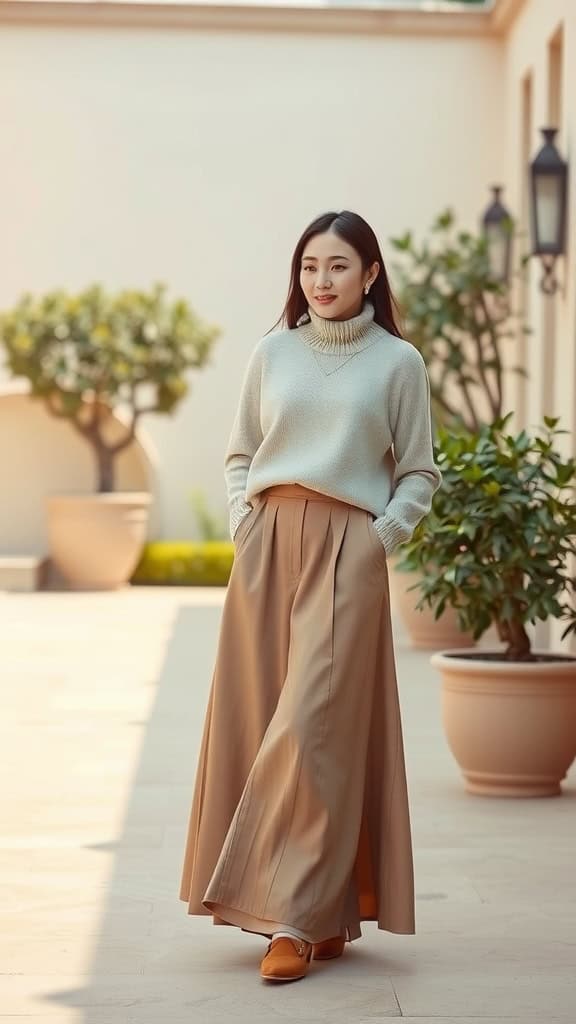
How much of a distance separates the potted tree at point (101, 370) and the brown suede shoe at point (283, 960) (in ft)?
35.7

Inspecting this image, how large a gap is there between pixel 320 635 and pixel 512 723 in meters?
2.44

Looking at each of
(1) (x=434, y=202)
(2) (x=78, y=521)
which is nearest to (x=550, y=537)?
(2) (x=78, y=521)

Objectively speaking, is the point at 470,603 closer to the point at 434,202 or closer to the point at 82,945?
the point at 82,945

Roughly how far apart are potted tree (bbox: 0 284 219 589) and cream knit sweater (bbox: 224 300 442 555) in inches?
412

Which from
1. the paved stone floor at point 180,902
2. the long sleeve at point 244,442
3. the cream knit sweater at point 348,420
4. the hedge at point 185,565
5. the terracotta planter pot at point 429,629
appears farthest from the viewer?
the hedge at point 185,565

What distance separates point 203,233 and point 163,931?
12.2 metres

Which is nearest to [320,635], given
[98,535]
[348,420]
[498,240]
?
[348,420]

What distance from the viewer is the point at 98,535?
1481 centimetres

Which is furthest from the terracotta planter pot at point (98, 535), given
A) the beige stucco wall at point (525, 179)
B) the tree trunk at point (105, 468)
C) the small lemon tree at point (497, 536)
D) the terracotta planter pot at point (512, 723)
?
the terracotta planter pot at point (512, 723)

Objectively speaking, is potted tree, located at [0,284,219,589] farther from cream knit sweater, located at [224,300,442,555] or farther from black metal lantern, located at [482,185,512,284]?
cream knit sweater, located at [224,300,442,555]

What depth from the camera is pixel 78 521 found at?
48.6 feet

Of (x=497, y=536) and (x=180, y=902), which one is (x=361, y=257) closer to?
(x=180, y=902)

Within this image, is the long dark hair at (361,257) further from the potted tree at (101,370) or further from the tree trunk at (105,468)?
the tree trunk at (105,468)

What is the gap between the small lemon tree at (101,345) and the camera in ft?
47.5
